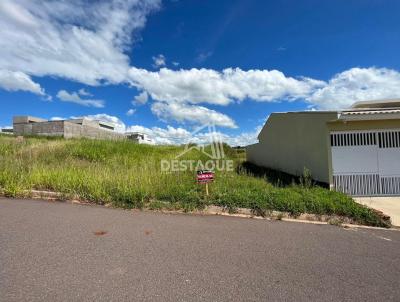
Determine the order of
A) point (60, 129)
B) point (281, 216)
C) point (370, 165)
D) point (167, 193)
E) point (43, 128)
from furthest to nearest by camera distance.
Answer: point (43, 128), point (60, 129), point (370, 165), point (167, 193), point (281, 216)

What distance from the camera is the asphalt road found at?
2.69 meters

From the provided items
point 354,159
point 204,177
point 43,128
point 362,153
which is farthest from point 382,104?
point 43,128

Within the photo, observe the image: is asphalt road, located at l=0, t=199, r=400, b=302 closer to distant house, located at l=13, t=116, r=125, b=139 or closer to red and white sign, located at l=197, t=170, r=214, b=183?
red and white sign, located at l=197, t=170, r=214, b=183

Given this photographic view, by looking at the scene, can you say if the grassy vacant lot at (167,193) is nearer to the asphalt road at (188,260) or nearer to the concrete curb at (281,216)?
the concrete curb at (281,216)

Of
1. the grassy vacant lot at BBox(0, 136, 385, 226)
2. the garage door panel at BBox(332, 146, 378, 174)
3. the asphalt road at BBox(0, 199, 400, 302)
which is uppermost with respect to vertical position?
the garage door panel at BBox(332, 146, 378, 174)

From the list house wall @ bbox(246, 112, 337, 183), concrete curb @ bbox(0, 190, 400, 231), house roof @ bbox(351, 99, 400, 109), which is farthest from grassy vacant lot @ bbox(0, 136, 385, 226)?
house roof @ bbox(351, 99, 400, 109)

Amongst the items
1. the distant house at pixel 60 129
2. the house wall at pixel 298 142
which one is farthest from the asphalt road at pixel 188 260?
the distant house at pixel 60 129

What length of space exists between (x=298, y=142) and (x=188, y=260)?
9.31 meters

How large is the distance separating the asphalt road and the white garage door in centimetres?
369

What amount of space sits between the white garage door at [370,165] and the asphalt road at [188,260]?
12.1 ft

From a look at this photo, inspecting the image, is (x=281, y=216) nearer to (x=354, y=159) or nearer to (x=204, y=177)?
(x=204, y=177)

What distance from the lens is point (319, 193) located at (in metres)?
6.97

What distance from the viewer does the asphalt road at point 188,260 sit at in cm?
269

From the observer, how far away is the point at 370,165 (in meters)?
8.36
